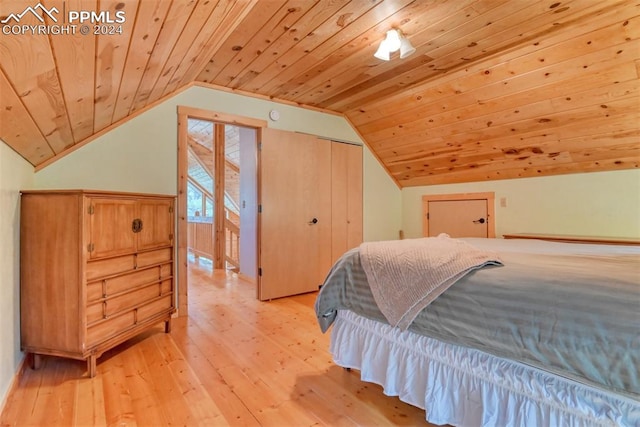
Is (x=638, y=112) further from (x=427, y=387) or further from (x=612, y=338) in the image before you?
(x=427, y=387)

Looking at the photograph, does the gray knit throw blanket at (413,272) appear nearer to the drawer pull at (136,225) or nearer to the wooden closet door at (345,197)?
the drawer pull at (136,225)

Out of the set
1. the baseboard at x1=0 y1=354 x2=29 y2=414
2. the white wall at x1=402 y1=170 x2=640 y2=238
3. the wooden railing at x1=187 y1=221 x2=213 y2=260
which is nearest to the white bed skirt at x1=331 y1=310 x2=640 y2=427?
the baseboard at x1=0 y1=354 x2=29 y2=414

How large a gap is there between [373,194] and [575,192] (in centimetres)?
220

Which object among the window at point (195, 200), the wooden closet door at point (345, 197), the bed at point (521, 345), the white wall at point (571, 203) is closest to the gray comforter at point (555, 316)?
the bed at point (521, 345)

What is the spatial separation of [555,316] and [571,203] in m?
2.74

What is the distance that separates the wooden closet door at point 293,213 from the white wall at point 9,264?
191 centimetres

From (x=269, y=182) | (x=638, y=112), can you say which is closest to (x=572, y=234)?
(x=638, y=112)

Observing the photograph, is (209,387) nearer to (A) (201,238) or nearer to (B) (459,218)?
(B) (459,218)

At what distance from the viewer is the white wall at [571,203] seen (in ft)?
9.29

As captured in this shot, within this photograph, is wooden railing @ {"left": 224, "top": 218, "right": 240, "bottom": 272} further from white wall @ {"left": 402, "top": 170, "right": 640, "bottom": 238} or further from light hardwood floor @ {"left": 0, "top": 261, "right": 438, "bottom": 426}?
white wall @ {"left": 402, "top": 170, "right": 640, "bottom": 238}

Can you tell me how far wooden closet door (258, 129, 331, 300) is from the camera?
11.1ft

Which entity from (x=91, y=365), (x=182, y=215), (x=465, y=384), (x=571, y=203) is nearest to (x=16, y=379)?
(x=91, y=365)

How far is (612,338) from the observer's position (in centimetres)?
94

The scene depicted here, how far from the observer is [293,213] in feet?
11.7
